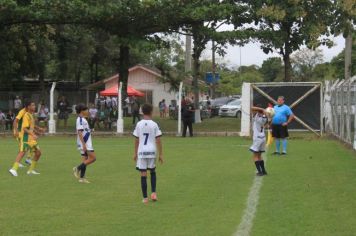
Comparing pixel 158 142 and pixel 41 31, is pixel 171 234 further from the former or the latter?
pixel 41 31

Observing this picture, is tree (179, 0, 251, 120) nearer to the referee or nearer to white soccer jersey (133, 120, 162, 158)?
the referee

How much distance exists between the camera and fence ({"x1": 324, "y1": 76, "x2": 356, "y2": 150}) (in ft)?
68.6

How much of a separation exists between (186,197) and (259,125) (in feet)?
12.1

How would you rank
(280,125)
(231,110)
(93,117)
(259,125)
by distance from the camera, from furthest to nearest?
(231,110) < (93,117) < (280,125) < (259,125)

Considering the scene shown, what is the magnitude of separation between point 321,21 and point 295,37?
5.61 feet

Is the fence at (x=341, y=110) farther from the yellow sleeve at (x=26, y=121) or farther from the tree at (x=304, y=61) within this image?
the tree at (x=304, y=61)

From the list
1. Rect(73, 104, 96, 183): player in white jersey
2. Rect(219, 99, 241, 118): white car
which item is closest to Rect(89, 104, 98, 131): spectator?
Rect(219, 99, 241, 118): white car

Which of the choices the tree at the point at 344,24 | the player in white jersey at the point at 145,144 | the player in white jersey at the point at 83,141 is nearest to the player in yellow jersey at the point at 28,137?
the player in white jersey at the point at 83,141

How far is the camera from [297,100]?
2683 cm

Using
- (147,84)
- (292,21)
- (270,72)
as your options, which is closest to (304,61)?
(270,72)

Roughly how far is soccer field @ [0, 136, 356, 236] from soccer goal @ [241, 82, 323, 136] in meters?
8.22

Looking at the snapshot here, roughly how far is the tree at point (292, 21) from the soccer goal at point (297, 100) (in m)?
4.14

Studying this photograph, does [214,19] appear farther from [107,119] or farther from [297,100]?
[107,119]

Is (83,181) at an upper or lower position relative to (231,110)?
lower
